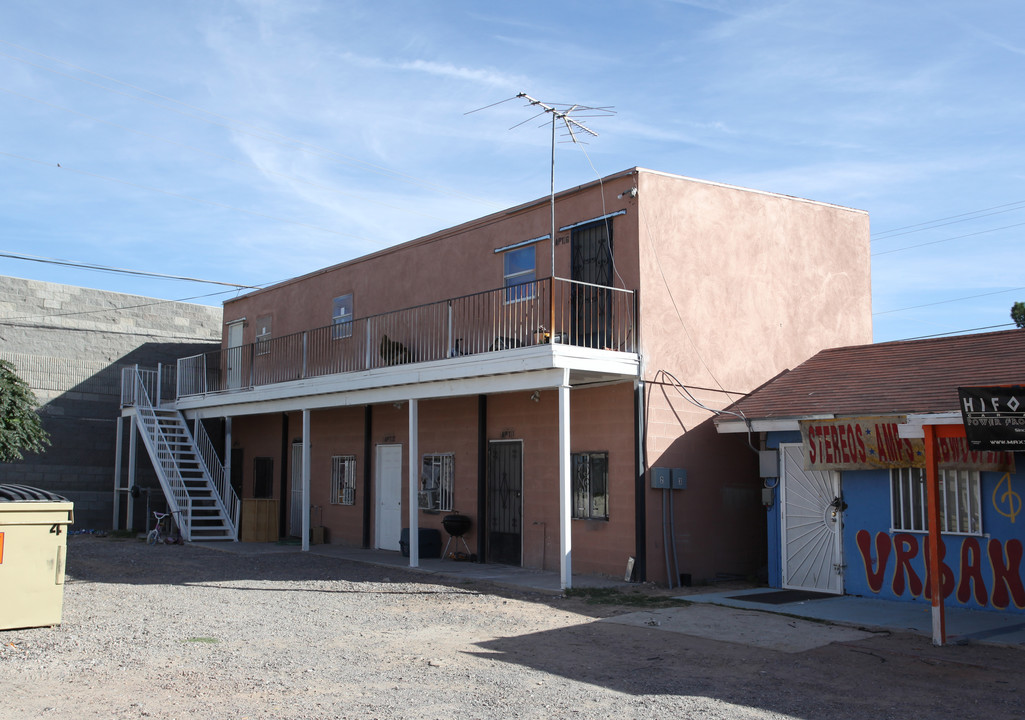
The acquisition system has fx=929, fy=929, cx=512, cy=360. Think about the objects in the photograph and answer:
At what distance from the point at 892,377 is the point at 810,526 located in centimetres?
234

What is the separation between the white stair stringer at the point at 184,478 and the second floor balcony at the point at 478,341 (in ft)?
2.60

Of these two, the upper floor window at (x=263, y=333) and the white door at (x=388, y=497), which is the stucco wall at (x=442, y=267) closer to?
the upper floor window at (x=263, y=333)

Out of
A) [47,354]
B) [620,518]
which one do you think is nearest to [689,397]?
[620,518]

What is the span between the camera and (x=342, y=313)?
19828 millimetres

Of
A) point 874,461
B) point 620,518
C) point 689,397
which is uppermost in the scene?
point 689,397

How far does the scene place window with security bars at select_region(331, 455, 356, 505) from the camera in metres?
19.1

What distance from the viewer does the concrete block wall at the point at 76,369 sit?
22266mm

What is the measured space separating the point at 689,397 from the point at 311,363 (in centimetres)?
909

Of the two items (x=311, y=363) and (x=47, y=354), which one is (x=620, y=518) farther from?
(x=47, y=354)

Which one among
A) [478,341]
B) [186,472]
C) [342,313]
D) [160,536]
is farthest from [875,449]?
[186,472]

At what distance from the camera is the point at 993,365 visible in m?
12.0

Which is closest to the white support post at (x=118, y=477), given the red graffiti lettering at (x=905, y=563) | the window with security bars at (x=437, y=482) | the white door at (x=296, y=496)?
the white door at (x=296, y=496)

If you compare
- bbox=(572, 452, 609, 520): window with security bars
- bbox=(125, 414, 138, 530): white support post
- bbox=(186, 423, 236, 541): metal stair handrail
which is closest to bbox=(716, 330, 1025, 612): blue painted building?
bbox=(572, 452, 609, 520): window with security bars

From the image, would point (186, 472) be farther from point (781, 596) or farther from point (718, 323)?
point (781, 596)
